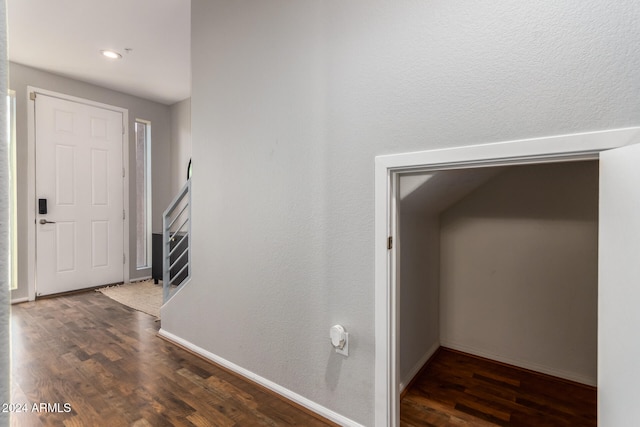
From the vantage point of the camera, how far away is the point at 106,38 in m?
3.15

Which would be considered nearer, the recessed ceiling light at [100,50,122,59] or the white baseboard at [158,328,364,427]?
the white baseboard at [158,328,364,427]

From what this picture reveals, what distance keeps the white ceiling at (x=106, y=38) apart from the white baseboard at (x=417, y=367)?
3.34m

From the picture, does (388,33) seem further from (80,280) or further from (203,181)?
(80,280)

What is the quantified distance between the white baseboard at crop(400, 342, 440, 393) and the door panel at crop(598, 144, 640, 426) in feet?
3.88

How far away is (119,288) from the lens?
441 centimetres

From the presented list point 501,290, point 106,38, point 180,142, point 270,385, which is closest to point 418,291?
point 501,290

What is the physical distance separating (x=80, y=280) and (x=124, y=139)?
201cm

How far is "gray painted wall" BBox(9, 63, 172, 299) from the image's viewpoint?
3.70 metres

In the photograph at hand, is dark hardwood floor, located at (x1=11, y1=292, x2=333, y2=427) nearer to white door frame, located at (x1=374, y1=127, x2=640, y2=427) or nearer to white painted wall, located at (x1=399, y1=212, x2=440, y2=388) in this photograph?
white door frame, located at (x1=374, y1=127, x2=640, y2=427)

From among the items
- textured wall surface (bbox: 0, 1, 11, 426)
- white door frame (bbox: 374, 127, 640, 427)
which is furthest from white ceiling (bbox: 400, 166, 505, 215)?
textured wall surface (bbox: 0, 1, 11, 426)

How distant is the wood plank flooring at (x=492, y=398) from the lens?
184 cm

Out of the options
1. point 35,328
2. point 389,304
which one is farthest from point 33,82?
point 389,304

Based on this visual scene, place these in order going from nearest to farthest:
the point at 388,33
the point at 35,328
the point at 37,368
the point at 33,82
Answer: the point at 388,33
the point at 37,368
the point at 35,328
the point at 33,82

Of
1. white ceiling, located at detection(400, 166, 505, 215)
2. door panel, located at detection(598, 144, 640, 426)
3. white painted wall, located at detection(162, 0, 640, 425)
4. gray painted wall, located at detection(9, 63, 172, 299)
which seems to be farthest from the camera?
gray painted wall, located at detection(9, 63, 172, 299)
